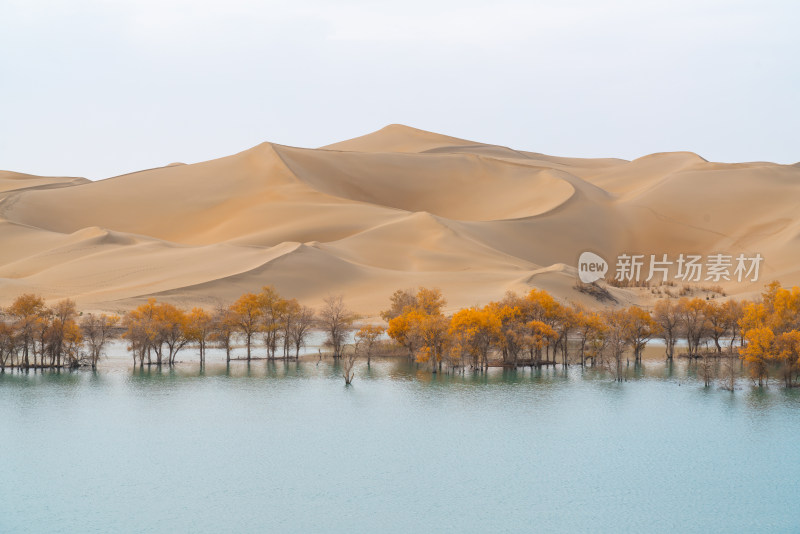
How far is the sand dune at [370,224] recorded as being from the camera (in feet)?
281

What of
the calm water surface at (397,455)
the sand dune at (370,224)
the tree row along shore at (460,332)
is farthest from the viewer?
Result: the sand dune at (370,224)

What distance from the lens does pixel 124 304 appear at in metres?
72.9

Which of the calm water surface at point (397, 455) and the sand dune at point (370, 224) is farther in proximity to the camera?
the sand dune at point (370, 224)

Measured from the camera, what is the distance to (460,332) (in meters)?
49.3

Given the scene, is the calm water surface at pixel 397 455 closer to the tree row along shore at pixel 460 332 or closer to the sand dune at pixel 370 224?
the tree row along shore at pixel 460 332

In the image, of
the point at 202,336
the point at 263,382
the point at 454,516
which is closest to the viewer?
the point at 454,516

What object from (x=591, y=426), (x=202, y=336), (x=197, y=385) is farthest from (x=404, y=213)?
(x=591, y=426)

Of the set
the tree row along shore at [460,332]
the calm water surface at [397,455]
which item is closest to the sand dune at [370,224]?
the tree row along shore at [460,332]

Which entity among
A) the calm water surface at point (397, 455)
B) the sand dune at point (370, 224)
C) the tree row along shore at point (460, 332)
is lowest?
the calm water surface at point (397, 455)

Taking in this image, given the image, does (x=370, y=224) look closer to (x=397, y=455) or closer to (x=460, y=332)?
(x=460, y=332)

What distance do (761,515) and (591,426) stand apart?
11.0m

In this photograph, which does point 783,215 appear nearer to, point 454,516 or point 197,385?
point 197,385

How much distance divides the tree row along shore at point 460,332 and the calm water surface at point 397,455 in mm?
2902

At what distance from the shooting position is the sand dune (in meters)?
85.5
